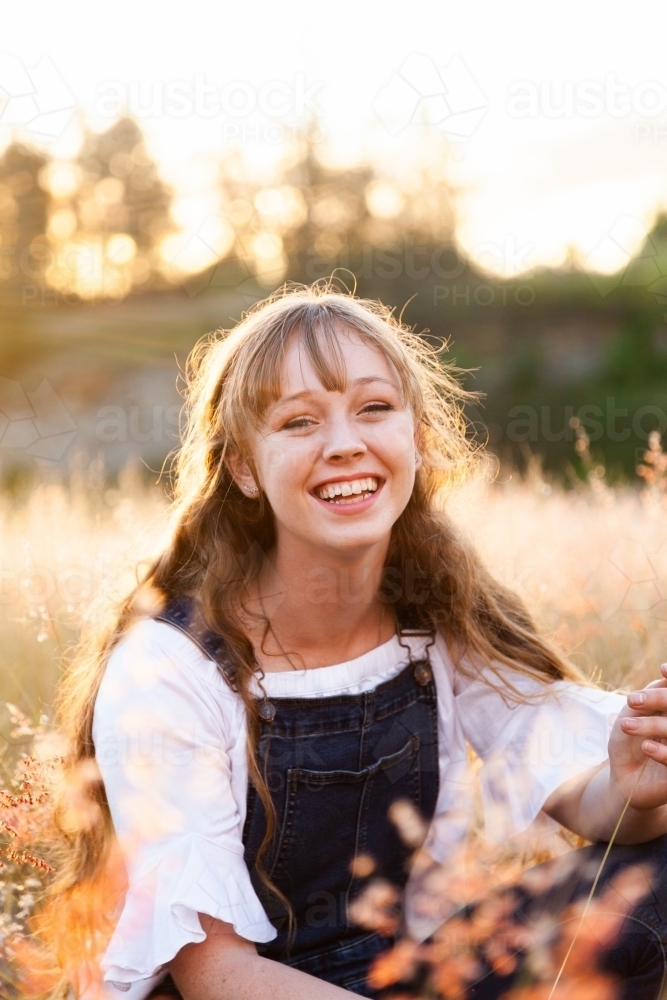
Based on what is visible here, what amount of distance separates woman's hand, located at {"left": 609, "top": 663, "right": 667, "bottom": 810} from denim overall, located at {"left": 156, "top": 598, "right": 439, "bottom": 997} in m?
0.40

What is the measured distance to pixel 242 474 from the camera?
1772 mm

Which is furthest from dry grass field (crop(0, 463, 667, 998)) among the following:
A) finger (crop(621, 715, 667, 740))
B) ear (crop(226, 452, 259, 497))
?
finger (crop(621, 715, 667, 740))

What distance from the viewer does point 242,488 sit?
1774mm

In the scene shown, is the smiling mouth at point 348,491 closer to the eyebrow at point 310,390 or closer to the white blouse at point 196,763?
the eyebrow at point 310,390

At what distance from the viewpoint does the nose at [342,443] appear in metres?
1.58

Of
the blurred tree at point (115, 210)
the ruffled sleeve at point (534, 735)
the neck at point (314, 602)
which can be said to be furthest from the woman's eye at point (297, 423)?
the blurred tree at point (115, 210)

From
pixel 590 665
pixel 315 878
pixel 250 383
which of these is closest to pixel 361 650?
pixel 315 878

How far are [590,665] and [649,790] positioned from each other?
1042mm

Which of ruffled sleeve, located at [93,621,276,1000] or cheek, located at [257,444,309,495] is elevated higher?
cheek, located at [257,444,309,495]

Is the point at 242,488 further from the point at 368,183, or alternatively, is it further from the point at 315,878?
the point at 368,183

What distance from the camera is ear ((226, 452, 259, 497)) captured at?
1760 mm

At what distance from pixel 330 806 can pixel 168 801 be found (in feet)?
1.27

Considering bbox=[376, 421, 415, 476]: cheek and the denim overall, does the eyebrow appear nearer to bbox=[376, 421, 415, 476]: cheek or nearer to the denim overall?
bbox=[376, 421, 415, 476]: cheek

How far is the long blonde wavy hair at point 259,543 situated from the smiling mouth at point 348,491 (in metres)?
0.17
